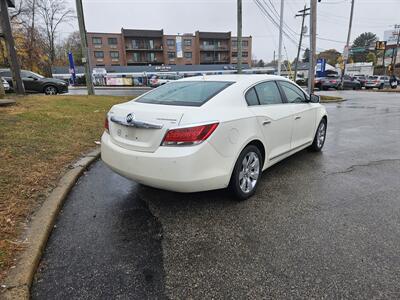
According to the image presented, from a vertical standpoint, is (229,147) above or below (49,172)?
above

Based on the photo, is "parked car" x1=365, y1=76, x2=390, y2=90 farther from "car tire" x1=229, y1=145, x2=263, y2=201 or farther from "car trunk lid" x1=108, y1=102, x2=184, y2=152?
"car trunk lid" x1=108, y1=102, x2=184, y2=152

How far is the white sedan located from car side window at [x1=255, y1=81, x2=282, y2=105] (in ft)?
0.04

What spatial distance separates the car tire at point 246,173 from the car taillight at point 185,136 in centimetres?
65

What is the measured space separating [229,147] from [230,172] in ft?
0.94

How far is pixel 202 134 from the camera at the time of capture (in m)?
2.84

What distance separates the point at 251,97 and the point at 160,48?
68296 mm

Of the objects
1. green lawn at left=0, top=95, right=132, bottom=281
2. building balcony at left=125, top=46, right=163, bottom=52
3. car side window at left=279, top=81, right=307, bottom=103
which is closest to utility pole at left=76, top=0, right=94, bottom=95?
green lawn at left=0, top=95, right=132, bottom=281

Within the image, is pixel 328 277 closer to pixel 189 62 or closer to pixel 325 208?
pixel 325 208

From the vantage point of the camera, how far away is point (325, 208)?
3283mm

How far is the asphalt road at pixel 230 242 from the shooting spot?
2.10 meters

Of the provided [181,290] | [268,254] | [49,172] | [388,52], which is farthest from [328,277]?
[388,52]

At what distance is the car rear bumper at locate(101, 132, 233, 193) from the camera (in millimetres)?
2797

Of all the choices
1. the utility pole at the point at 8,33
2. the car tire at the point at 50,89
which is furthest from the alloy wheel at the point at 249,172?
the car tire at the point at 50,89

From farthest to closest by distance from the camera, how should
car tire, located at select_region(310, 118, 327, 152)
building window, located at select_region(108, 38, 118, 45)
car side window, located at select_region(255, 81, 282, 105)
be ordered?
building window, located at select_region(108, 38, 118, 45)
car tire, located at select_region(310, 118, 327, 152)
car side window, located at select_region(255, 81, 282, 105)
